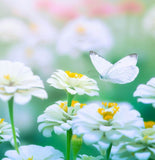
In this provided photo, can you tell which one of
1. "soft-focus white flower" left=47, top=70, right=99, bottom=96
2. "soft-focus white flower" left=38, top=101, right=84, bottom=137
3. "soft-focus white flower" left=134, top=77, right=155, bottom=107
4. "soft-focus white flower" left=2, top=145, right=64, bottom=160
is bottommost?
"soft-focus white flower" left=2, top=145, right=64, bottom=160

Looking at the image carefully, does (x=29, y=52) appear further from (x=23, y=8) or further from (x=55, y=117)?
(x=55, y=117)

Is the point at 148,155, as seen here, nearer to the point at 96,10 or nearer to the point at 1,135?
the point at 1,135

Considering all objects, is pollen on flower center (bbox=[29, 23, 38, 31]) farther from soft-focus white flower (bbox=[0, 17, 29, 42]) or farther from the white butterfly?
the white butterfly

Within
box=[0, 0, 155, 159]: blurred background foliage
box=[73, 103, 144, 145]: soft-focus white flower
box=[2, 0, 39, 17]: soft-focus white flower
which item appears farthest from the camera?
box=[2, 0, 39, 17]: soft-focus white flower

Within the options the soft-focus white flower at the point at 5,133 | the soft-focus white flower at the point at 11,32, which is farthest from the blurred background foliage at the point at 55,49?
the soft-focus white flower at the point at 5,133

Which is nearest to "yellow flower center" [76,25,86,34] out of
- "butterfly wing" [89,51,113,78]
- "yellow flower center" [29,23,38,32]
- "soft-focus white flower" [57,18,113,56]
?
"soft-focus white flower" [57,18,113,56]

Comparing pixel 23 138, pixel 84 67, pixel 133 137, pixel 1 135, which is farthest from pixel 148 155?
pixel 84 67
